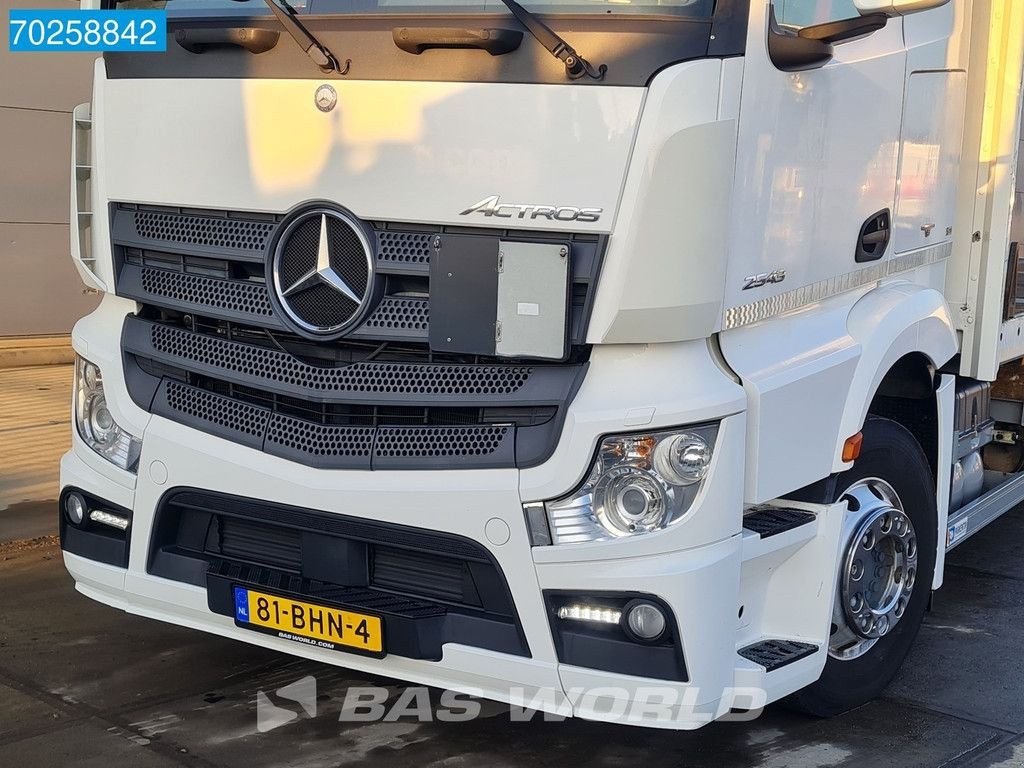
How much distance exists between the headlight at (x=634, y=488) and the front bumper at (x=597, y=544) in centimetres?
3

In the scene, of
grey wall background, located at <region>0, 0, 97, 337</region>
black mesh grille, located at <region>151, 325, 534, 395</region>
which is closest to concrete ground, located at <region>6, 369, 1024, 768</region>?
black mesh grille, located at <region>151, 325, 534, 395</region>

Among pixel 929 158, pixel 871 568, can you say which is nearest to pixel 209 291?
pixel 871 568

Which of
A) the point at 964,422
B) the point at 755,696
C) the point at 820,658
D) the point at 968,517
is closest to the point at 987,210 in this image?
the point at 964,422

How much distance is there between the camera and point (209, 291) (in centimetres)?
412

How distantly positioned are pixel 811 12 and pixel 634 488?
1476 mm

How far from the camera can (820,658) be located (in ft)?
13.2

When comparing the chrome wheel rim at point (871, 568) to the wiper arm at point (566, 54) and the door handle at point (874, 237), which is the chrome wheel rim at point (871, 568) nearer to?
the door handle at point (874, 237)

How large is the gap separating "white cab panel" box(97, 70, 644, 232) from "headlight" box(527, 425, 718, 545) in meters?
0.58

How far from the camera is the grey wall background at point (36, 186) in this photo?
1195 cm

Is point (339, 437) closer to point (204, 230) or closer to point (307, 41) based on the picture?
point (204, 230)

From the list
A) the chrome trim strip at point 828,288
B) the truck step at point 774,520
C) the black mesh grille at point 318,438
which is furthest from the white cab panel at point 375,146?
the truck step at point 774,520

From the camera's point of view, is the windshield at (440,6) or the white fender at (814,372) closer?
the windshield at (440,6)

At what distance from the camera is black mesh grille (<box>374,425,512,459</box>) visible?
3673 millimetres

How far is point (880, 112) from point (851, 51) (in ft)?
0.88
